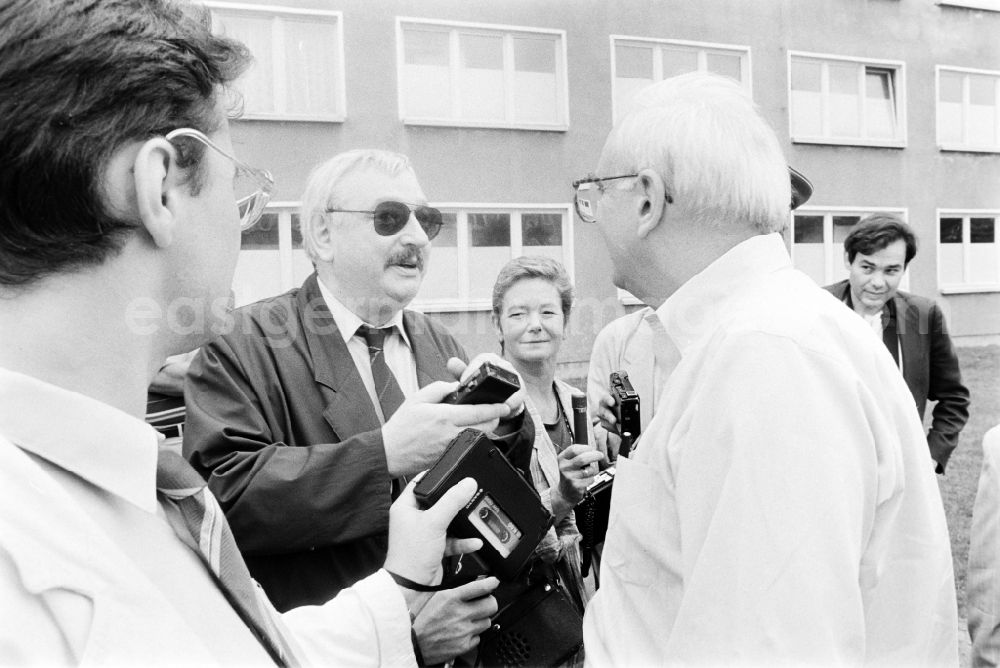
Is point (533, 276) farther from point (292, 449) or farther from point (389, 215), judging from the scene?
point (292, 449)

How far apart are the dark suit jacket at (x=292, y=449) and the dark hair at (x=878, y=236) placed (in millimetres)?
2550

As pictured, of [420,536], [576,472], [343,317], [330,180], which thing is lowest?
[576,472]

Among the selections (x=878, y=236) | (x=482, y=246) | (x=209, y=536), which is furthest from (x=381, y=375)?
(x=482, y=246)

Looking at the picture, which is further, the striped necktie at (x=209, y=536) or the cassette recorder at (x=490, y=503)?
the cassette recorder at (x=490, y=503)

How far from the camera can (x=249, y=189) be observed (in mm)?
1024

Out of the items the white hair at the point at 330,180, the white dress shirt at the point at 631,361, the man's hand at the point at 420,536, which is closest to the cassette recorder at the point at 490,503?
the man's hand at the point at 420,536

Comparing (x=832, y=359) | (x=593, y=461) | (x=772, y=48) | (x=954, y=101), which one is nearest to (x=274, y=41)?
(x=772, y=48)

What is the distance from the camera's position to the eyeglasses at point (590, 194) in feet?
5.04

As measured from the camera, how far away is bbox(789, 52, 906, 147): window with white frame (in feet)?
30.8

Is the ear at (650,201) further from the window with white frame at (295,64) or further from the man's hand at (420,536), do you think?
the window with white frame at (295,64)

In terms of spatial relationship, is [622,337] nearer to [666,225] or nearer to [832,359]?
[666,225]

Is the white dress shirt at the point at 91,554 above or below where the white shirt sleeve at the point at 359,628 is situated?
above

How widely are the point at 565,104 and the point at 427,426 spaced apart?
25.1 ft

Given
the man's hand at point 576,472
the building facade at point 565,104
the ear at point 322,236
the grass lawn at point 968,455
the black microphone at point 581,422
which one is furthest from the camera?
the building facade at point 565,104
